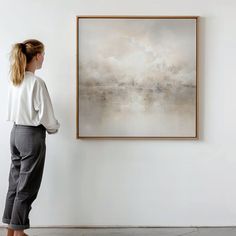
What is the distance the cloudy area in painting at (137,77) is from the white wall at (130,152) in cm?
8

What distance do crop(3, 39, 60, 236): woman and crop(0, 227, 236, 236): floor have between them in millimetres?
378

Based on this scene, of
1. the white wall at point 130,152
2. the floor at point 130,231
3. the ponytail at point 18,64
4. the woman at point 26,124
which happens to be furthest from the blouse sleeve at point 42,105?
the floor at point 130,231

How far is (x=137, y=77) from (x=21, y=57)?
905 mm

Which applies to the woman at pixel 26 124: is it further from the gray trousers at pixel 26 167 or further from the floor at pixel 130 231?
the floor at pixel 130 231

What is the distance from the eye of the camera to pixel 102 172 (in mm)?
3148

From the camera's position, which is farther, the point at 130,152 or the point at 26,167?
the point at 130,152

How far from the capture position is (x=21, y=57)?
2684 millimetres

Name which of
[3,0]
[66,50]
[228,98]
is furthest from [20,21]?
[228,98]

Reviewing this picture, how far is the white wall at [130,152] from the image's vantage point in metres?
3.07

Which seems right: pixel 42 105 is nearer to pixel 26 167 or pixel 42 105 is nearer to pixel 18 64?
pixel 18 64

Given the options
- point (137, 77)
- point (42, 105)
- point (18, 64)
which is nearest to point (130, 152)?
point (137, 77)

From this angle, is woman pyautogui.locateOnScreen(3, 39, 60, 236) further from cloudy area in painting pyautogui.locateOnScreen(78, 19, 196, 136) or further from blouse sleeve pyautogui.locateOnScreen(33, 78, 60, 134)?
cloudy area in painting pyautogui.locateOnScreen(78, 19, 196, 136)

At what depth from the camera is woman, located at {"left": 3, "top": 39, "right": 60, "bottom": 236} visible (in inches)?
104

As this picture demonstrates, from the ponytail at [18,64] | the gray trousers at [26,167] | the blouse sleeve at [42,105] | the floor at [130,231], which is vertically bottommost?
the floor at [130,231]
